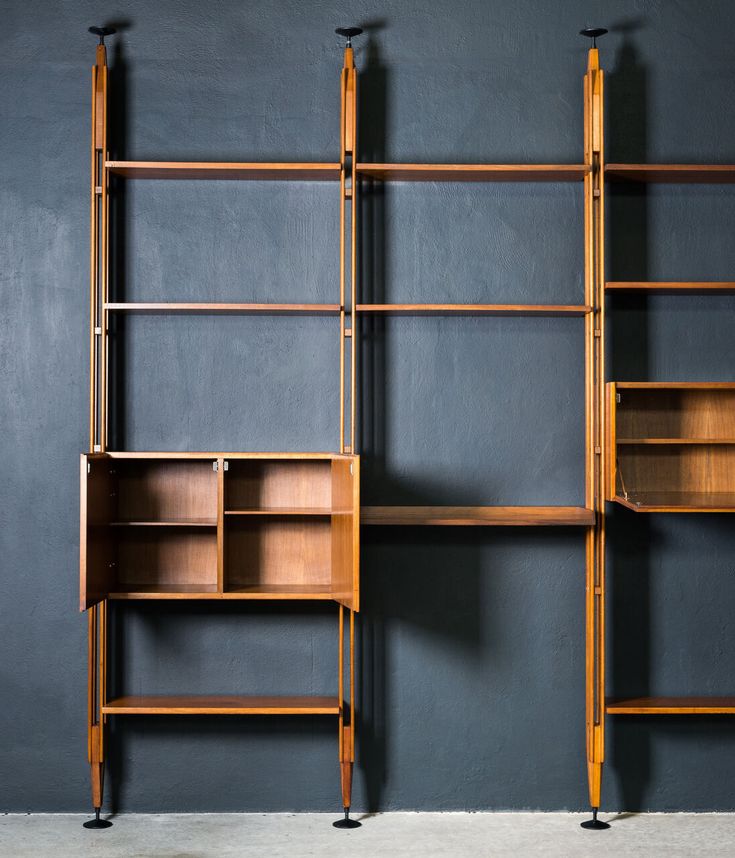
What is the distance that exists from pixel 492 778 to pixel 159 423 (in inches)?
88.4

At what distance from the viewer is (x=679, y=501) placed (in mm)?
4008

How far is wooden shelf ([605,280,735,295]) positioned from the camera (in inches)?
165

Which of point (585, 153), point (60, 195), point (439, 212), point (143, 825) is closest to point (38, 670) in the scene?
point (143, 825)

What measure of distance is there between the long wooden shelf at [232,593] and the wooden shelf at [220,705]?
453 millimetres

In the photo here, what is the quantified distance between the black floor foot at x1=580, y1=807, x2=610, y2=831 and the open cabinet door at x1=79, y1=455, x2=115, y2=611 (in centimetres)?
232

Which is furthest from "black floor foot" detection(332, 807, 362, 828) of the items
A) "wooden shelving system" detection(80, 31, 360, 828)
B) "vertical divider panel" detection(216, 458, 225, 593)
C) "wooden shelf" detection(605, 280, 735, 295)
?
"wooden shelf" detection(605, 280, 735, 295)

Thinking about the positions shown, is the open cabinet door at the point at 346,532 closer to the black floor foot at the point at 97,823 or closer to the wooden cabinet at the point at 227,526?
the wooden cabinet at the point at 227,526

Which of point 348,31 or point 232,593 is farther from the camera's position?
point 348,31

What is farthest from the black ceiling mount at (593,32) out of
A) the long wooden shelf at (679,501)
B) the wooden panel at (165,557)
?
the wooden panel at (165,557)

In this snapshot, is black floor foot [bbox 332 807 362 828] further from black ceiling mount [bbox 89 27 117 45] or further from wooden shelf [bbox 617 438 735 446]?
black ceiling mount [bbox 89 27 117 45]

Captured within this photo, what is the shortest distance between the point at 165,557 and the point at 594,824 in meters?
2.25

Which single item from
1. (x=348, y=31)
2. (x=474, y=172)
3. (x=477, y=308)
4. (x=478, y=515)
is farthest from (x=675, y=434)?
(x=348, y=31)

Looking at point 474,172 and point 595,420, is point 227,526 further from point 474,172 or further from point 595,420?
point 474,172

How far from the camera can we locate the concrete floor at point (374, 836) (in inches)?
155
